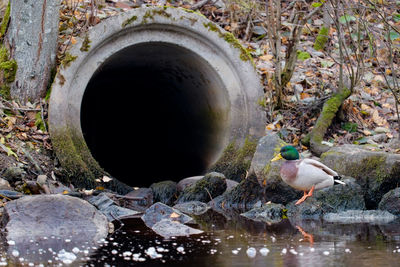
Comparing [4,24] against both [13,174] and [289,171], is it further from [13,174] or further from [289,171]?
[289,171]

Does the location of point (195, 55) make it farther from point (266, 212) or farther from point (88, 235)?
point (88, 235)

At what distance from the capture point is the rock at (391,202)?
6785mm

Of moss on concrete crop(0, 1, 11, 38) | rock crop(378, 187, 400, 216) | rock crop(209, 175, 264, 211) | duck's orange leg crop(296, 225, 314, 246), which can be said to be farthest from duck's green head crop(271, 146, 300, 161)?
moss on concrete crop(0, 1, 11, 38)

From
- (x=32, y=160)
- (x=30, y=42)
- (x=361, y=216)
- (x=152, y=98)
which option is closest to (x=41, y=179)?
(x=32, y=160)

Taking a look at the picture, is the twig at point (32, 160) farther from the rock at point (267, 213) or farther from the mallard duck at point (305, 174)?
the mallard duck at point (305, 174)

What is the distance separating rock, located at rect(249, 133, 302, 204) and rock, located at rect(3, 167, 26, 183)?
2.55 m

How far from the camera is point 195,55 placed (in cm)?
863

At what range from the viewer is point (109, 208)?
→ 6918 mm

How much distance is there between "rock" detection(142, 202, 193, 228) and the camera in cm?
649

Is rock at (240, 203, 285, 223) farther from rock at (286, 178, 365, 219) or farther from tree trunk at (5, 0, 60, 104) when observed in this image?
tree trunk at (5, 0, 60, 104)

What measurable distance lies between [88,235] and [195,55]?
3.64m

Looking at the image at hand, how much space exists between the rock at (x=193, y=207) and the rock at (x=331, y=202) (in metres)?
0.96

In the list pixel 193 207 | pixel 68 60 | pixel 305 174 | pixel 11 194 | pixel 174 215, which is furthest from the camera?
pixel 68 60

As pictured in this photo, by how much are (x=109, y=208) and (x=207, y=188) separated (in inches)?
51.9
